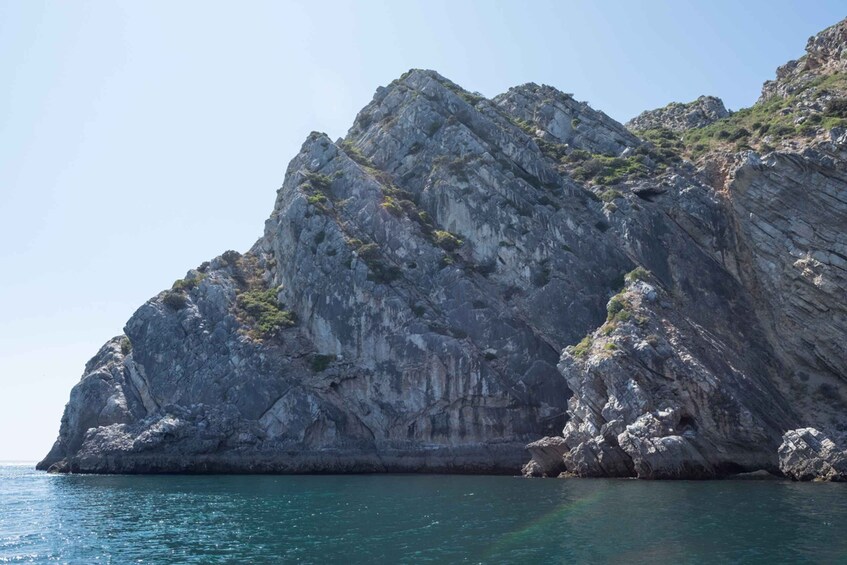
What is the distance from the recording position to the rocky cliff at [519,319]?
49.3 m

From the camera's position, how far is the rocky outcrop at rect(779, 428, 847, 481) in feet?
130

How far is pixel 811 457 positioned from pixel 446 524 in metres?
26.3

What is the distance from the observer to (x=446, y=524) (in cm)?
2877

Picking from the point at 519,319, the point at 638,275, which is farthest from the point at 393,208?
the point at 638,275

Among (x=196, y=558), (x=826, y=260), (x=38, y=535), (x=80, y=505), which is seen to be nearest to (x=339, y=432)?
(x=80, y=505)

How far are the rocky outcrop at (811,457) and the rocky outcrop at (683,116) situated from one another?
61717mm

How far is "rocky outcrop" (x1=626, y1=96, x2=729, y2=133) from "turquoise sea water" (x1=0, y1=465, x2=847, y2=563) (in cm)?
6887

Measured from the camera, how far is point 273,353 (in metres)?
68.5

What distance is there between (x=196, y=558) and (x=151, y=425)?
44.5 m

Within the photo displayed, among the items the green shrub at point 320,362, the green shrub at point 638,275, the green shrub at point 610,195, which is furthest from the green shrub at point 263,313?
the green shrub at point 610,195

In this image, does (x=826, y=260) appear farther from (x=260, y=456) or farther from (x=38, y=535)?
(x=38, y=535)

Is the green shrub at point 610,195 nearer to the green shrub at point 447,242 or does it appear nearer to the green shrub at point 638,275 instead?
the green shrub at point 638,275

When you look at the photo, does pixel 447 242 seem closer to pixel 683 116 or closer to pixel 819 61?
pixel 819 61

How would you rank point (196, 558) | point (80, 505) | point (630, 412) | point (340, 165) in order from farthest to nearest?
point (340, 165), point (630, 412), point (80, 505), point (196, 558)
